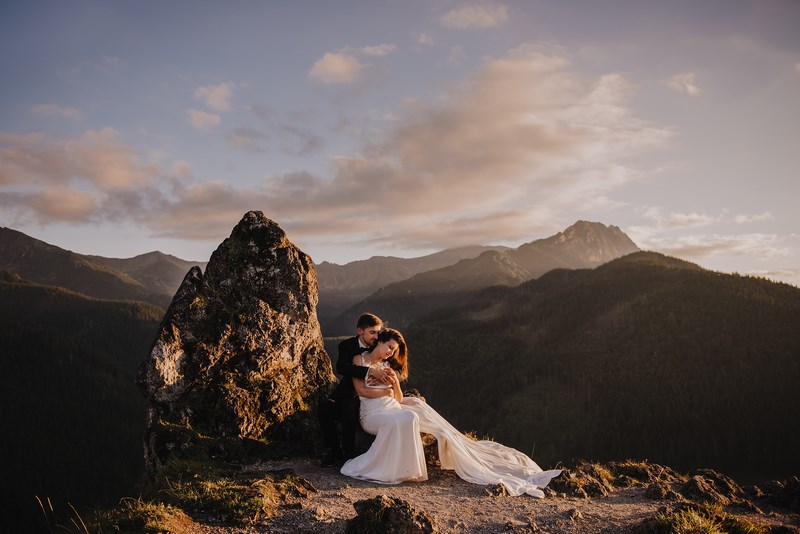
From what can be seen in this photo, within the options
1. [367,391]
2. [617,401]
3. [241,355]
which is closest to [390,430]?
[367,391]

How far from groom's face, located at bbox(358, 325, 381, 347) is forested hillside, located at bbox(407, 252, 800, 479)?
113m

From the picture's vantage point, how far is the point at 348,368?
39.7 feet

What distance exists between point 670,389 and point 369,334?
167883 mm

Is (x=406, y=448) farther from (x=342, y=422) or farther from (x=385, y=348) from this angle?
(x=385, y=348)

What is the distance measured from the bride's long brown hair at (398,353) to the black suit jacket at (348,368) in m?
0.69

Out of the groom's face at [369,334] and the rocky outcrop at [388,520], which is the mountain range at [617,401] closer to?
the groom's face at [369,334]

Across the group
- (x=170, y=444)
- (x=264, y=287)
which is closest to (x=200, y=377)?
(x=170, y=444)

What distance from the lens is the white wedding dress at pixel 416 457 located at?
10.9 metres

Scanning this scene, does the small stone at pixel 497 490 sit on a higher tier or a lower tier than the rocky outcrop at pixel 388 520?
lower

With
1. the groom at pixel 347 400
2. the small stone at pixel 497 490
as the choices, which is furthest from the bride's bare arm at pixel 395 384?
the small stone at pixel 497 490

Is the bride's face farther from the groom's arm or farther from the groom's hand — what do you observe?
the groom's arm

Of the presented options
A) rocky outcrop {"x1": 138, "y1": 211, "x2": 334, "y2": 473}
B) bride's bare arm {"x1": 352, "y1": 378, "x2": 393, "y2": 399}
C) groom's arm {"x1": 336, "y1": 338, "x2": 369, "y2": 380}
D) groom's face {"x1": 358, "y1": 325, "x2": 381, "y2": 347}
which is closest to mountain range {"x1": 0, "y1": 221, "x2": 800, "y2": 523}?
rocky outcrop {"x1": 138, "y1": 211, "x2": 334, "y2": 473}

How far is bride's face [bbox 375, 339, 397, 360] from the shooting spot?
12.0 metres

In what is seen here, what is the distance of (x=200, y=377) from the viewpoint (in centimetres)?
1266
